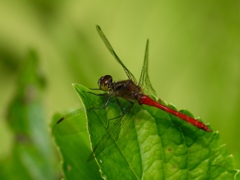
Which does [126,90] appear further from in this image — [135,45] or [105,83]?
[135,45]

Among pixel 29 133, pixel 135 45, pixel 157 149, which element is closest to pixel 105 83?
pixel 29 133

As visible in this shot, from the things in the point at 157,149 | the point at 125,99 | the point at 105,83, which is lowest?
the point at 157,149

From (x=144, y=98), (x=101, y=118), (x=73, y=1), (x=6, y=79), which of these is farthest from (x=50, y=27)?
(x=101, y=118)

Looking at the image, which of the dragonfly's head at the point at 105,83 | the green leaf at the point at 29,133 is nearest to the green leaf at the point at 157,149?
the dragonfly's head at the point at 105,83

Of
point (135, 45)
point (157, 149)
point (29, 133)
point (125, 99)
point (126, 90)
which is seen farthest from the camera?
point (135, 45)

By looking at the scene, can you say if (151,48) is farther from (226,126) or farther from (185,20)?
(226,126)
